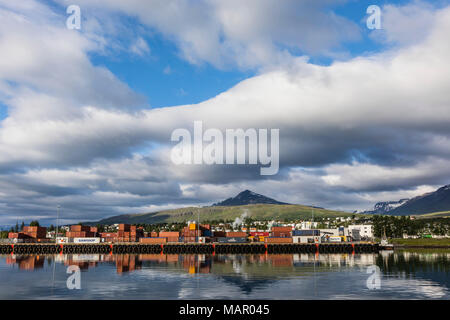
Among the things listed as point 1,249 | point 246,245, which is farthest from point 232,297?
point 1,249

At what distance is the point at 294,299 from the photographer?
150 feet
